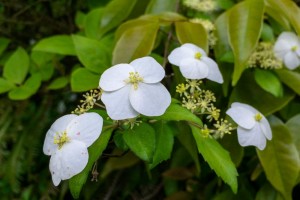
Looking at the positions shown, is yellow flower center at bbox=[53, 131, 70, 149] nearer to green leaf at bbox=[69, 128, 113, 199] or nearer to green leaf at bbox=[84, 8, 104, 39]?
green leaf at bbox=[69, 128, 113, 199]

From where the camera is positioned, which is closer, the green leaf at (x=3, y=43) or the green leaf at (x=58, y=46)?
the green leaf at (x=58, y=46)

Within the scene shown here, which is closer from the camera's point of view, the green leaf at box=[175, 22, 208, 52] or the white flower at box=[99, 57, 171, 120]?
the white flower at box=[99, 57, 171, 120]

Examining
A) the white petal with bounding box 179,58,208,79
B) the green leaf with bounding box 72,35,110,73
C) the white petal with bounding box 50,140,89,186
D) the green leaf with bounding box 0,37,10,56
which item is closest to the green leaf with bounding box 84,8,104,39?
the green leaf with bounding box 72,35,110,73

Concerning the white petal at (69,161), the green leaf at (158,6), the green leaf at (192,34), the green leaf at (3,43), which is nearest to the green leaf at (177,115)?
the white petal at (69,161)

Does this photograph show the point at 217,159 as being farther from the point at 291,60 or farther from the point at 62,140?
the point at 291,60

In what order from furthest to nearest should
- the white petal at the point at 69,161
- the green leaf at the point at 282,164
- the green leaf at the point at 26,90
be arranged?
1. the green leaf at the point at 26,90
2. the green leaf at the point at 282,164
3. the white petal at the point at 69,161

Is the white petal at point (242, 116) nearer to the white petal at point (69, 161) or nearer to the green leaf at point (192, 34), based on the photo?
the green leaf at point (192, 34)
